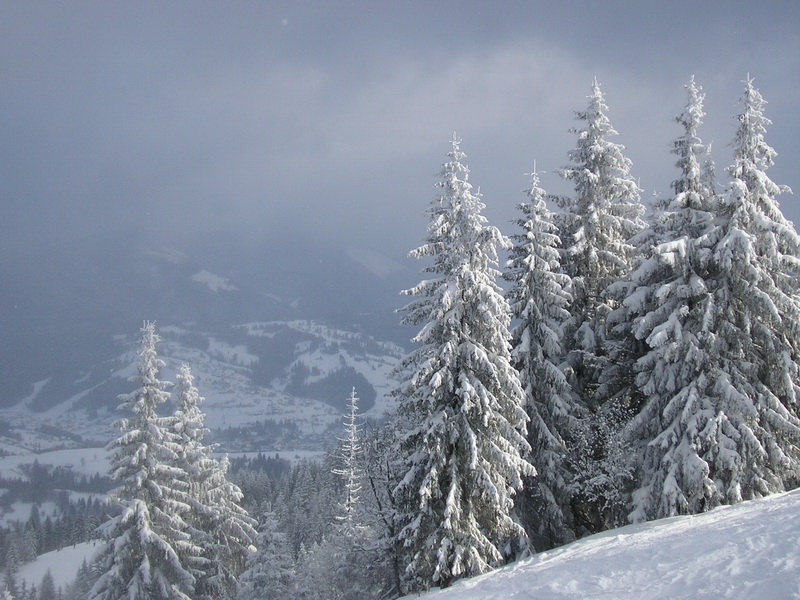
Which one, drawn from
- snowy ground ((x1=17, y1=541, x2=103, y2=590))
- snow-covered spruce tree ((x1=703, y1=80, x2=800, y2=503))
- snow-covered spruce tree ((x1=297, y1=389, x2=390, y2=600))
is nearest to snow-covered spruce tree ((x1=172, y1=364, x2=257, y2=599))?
snow-covered spruce tree ((x1=297, y1=389, x2=390, y2=600))

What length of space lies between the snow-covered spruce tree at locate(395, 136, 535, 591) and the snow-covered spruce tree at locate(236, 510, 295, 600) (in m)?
14.6

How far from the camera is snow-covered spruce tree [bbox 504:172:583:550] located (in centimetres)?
2158

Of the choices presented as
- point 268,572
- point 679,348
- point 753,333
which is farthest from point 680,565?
point 268,572

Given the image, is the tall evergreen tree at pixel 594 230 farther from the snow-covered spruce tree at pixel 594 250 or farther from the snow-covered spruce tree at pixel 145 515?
the snow-covered spruce tree at pixel 145 515

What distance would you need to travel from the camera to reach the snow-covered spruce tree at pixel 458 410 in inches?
710

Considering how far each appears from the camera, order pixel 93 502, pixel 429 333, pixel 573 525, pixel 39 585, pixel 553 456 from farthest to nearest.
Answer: pixel 93 502 → pixel 39 585 → pixel 573 525 → pixel 553 456 → pixel 429 333

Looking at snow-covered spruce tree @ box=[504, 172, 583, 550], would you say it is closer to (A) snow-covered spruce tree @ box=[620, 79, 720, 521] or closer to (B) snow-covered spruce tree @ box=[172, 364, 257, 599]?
(A) snow-covered spruce tree @ box=[620, 79, 720, 521]

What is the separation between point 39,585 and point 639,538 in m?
122

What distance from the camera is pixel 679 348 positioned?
18500mm

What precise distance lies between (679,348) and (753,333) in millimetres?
2713

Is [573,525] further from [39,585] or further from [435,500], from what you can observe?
[39,585]

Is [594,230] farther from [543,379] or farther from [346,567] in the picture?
[346,567]

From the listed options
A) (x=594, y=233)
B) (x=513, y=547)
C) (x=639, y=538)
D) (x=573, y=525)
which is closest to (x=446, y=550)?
(x=513, y=547)

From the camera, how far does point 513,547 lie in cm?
2170
